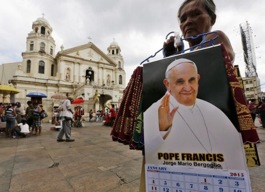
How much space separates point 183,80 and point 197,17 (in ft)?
1.70

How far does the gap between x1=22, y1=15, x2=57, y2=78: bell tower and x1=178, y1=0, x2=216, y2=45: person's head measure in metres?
29.6

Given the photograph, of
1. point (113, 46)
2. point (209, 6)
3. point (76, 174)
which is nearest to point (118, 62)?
point (113, 46)

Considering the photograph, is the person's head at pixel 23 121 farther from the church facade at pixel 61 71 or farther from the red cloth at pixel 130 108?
the church facade at pixel 61 71

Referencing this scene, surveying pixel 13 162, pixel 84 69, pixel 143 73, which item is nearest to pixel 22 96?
pixel 84 69

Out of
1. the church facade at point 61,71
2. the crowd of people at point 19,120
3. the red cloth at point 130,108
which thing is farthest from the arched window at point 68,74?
the red cloth at point 130,108

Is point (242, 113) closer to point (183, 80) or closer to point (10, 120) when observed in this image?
point (183, 80)

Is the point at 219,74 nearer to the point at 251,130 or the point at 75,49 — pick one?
the point at 251,130

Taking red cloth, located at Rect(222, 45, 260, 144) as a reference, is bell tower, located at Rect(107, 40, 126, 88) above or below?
above

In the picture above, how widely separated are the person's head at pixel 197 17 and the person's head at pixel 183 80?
32 centimetres

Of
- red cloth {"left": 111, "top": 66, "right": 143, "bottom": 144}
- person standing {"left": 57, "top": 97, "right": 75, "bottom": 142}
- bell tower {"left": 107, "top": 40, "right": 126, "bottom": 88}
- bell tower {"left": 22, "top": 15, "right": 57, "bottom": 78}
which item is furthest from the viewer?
bell tower {"left": 107, "top": 40, "right": 126, "bottom": 88}

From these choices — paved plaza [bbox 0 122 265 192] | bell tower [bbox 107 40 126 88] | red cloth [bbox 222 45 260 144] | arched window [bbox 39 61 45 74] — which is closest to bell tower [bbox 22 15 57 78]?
arched window [bbox 39 61 45 74]

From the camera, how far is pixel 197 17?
39.7 inches

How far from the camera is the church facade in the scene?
23.9 m

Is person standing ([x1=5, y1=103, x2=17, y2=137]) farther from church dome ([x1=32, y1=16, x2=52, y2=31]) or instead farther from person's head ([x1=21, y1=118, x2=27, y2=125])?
church dome ([x1=32, y1=16, x2=52, y2=31])
